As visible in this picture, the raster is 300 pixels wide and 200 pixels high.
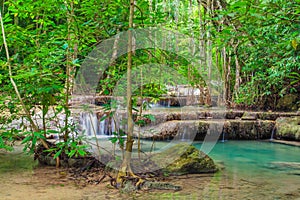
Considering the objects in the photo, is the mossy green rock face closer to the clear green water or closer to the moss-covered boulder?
the clear green water

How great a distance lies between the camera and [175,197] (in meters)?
3.24

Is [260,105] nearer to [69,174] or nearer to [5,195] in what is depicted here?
[69,174]

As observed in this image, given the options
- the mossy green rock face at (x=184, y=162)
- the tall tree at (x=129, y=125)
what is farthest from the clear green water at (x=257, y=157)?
the tall tree at (x=129, y=125)

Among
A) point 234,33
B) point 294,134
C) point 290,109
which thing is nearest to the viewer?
point 234,33

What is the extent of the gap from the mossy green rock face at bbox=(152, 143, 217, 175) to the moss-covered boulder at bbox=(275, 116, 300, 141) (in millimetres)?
4297

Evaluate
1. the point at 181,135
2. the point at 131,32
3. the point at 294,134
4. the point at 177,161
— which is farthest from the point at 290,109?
the point at 131,32

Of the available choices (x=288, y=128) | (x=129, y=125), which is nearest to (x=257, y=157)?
(x=288, y=128)

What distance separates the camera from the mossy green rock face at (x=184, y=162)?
419 centimetres

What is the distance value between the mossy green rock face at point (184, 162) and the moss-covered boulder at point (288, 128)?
4297 millimetres


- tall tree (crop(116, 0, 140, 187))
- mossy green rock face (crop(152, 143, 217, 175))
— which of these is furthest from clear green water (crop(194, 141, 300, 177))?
tall tree (crop(116, 0, 140, 187))

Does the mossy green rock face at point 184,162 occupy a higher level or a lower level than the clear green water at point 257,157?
higher

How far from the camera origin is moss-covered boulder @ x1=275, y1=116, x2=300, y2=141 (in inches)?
310

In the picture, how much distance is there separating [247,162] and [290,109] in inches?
260

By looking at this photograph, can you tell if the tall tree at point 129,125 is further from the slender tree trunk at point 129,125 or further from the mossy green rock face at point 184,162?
the mossy green rock face at point 184,162
